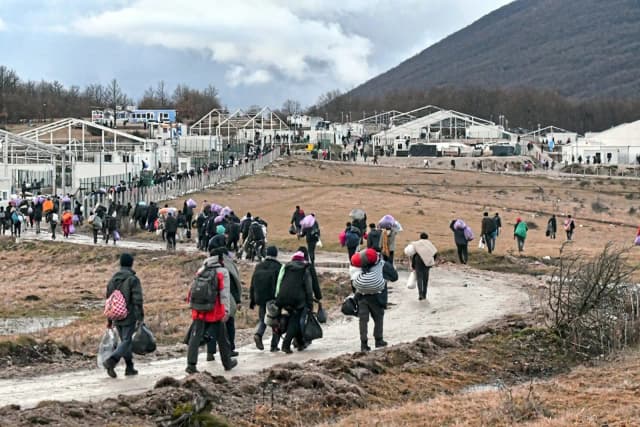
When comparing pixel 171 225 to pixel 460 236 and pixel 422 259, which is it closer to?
pixel 460 236

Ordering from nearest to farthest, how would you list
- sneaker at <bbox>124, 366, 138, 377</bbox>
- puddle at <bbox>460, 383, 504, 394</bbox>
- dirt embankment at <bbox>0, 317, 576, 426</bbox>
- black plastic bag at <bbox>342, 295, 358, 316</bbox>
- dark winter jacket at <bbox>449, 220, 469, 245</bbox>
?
dirt embankment at <bbox>0, 317, 576, 426</bbox>
puddle at <bbox>460, 383, 504, 394</bbox>
sneaker at <bbox>124, 366, 138, 377</bbox>
black plastic bag at <bbox>342, 295, 358, 316</bbox>
dark winter jacket at <bbox>449, 220, 469, 245</bbox>

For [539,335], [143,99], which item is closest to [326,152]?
[539,335]

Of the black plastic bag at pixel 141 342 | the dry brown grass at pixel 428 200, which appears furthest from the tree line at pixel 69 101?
the black plastic bag at pixel 141 342

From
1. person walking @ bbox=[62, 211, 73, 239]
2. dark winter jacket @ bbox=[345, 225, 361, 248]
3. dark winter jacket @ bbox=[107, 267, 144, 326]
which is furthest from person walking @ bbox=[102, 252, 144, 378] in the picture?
person walking @ bbox=[62, 211, 73, 239]

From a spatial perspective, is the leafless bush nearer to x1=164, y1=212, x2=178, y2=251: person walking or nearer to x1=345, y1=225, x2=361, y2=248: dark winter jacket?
x1=345, y1=225, x2=361, y2=248: dark winter jacket

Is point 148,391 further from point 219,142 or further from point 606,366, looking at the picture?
point 219,142

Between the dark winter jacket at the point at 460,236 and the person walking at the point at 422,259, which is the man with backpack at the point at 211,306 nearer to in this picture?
the person walking at the point at 422,259

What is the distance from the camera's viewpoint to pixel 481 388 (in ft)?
44.3

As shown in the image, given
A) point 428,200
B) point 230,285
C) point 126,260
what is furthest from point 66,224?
point 126,260

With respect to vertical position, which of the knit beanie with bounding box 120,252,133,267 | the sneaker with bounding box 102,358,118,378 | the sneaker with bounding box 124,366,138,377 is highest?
the knit beanie with bounding box 120,252,133,267

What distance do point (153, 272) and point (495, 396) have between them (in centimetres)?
1899

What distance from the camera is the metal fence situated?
161 ft

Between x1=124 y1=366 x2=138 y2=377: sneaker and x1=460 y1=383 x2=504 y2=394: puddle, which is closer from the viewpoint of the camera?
x1=460 y1=383 x2=504 y2=394: puddle

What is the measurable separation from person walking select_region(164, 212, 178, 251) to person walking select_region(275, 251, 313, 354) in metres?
18.4
